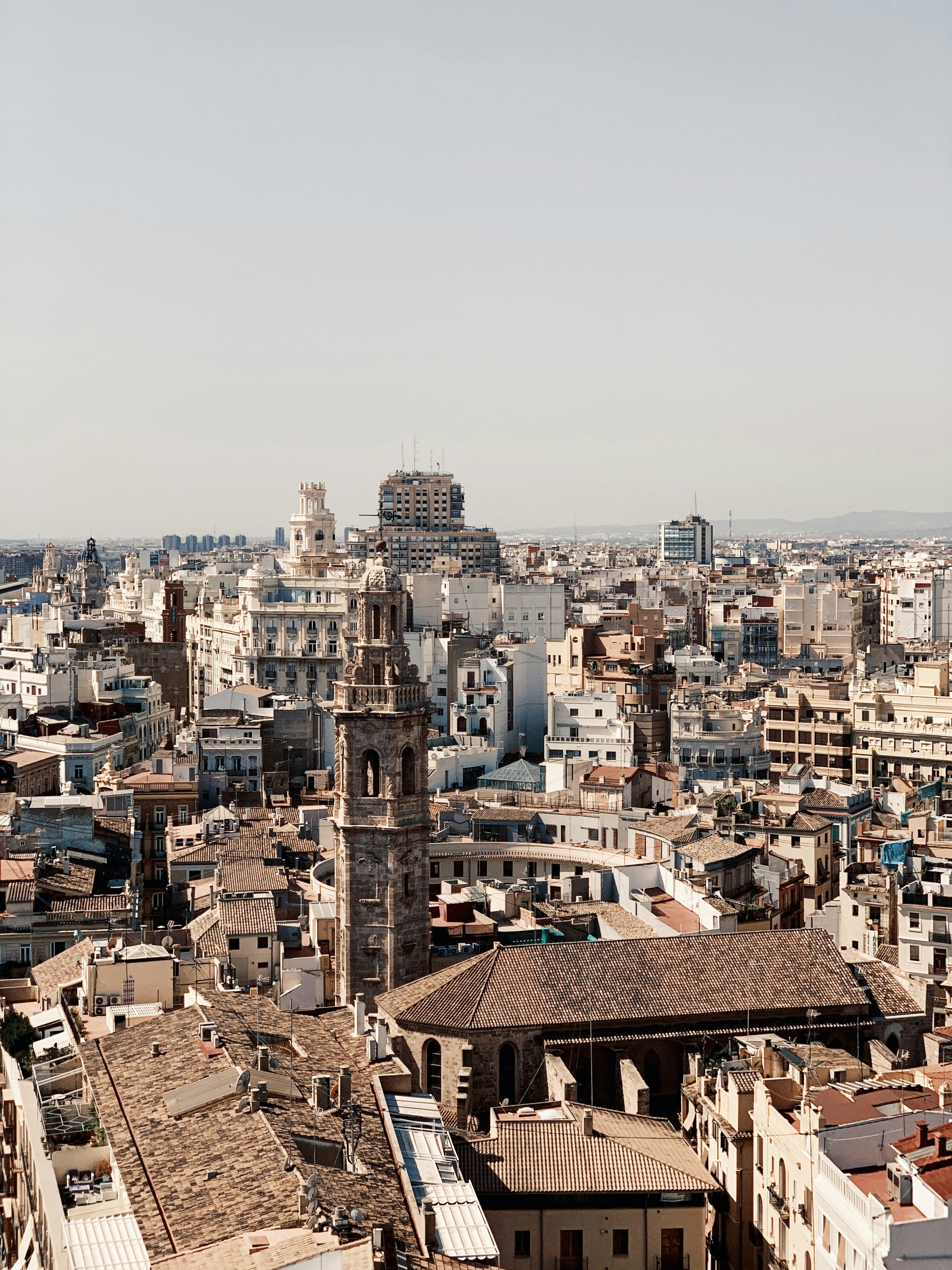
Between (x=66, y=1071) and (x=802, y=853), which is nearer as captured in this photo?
(x=66, y=1071)

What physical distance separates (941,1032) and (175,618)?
62731 millimetres

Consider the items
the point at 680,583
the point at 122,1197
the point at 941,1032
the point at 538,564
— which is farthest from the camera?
the point at 538,564

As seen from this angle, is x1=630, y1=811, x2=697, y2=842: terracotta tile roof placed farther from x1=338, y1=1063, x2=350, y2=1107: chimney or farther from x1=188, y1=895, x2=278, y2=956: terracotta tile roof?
x1=338, y1=1063, x2=350, y2=1107: chimney

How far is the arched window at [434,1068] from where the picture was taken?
25.4 meters

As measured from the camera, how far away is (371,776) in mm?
28500

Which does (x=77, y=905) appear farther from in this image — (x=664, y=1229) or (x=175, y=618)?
(x=175, y=618)

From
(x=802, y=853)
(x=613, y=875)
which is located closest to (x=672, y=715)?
(x=802, y=853)

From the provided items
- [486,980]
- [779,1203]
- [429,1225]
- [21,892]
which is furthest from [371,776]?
[429,1225]

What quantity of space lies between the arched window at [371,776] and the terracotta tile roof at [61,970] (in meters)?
4.97

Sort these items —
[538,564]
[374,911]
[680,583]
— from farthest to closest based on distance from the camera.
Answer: [538,564] < [680,583] < [374,911]

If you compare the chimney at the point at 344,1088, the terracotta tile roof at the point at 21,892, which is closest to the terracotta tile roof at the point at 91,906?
the terracotta tile roof at the point at 21,892

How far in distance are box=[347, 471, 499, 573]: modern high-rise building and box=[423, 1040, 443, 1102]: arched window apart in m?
96.6

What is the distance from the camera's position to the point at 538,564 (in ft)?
551

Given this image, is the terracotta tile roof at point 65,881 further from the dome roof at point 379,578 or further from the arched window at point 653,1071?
the arched window at point 653,1071
